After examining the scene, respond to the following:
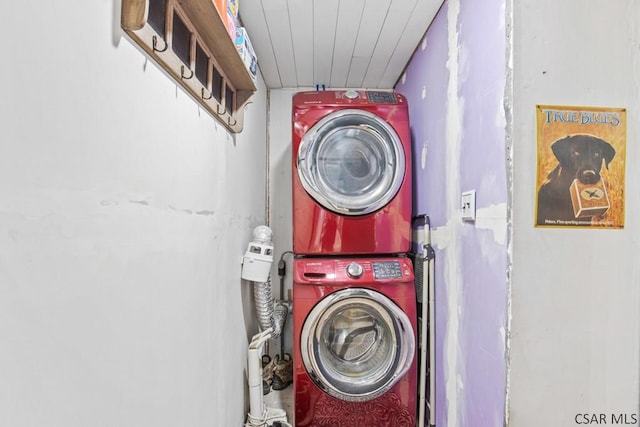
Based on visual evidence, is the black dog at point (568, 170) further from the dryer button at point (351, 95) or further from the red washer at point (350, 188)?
the dryer button at point (351, 95)

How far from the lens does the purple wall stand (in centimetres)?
117

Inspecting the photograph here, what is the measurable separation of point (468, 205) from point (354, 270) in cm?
73

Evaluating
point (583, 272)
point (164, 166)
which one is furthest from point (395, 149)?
point (164, 166)

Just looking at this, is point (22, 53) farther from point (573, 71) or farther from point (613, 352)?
point (613, 352)

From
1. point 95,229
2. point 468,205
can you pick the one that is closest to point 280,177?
point 468,205

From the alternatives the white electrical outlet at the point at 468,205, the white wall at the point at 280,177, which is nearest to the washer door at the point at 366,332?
the white electrical outlet at the point at 468,205

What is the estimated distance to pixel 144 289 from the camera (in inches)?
31.6

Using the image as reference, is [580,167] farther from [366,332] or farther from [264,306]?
[264,306]

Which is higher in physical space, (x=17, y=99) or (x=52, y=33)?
(x=52, y=33)

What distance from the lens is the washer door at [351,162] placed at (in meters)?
2.00

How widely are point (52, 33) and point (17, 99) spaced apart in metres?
0.13

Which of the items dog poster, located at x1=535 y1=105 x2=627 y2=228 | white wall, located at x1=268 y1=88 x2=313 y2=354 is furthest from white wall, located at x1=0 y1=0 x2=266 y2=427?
white wall, located at x1=268 y1=88 x2=313 y2=354

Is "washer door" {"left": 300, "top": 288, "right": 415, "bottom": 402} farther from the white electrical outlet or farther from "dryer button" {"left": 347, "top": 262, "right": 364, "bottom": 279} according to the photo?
the white electrical outlet

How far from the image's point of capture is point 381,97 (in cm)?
209
